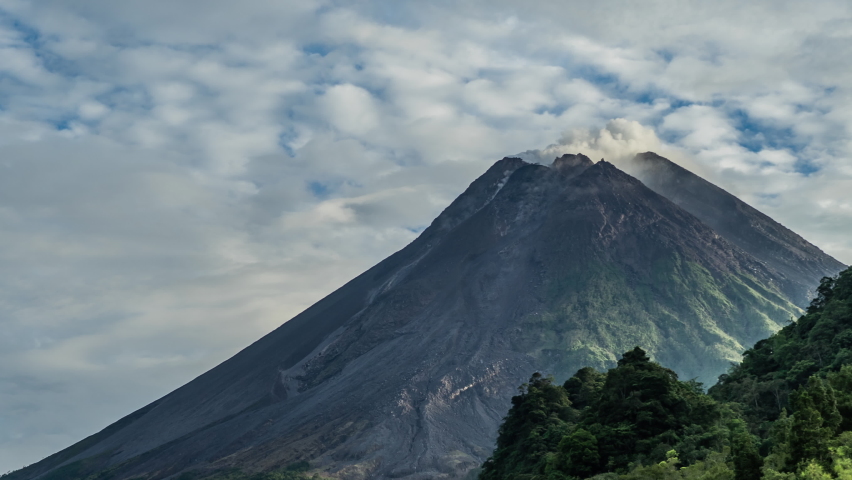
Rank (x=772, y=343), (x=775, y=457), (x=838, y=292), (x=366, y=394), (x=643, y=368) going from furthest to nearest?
(x=366, y=394)
(x=772, y=343)
(x=838, y=292)
(x=643, y=368)
(x=775, y=457)

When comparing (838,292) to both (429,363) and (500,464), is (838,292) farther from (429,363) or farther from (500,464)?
(429,363)

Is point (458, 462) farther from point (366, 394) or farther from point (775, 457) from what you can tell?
point (775, 457)

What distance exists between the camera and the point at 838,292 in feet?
229

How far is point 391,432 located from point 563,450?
387 feet

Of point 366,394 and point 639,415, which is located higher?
point 366,394

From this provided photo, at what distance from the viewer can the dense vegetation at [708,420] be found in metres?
39.6

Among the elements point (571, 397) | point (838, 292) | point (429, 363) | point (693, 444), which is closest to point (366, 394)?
point (429, 363)

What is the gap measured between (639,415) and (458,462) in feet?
347

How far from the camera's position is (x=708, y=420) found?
2240 inches

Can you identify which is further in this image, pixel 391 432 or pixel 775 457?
pixel 391 432

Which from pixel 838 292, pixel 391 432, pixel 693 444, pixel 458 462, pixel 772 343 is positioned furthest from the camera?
pixel 391 432

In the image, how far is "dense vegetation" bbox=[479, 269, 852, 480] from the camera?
3962 cm

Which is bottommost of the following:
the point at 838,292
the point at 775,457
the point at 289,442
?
the point at 775,457

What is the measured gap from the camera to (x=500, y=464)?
75750mm
